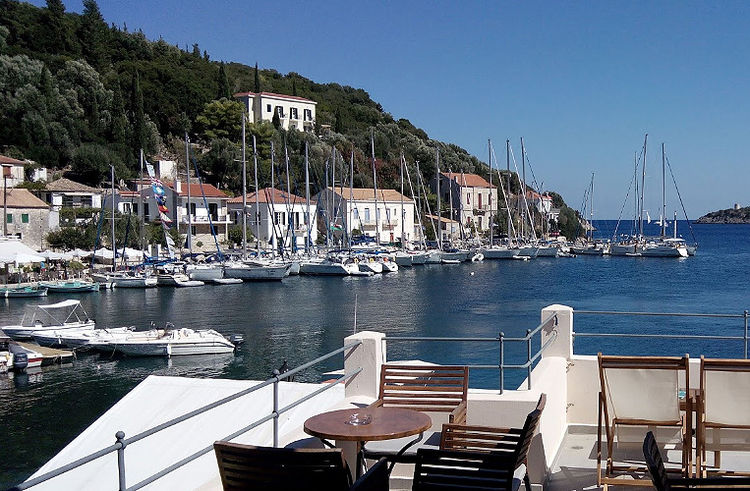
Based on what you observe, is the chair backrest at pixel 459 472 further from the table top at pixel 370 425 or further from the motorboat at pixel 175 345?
the motorboat at pixel 175 345

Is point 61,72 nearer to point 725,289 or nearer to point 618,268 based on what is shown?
point 618,268

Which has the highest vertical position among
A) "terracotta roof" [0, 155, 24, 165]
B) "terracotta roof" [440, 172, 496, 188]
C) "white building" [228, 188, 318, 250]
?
"terracotta roof" [440, 172, 496, 188]

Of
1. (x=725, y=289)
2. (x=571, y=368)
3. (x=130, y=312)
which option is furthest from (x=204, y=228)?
(x=571, y=368)

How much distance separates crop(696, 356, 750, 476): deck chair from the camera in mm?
5344

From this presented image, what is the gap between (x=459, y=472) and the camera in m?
4.22

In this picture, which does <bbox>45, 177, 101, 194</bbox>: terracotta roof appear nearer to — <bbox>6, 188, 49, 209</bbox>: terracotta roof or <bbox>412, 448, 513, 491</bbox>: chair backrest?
<bbox>6, 188, 49, 209</bbox>: terracotta roof

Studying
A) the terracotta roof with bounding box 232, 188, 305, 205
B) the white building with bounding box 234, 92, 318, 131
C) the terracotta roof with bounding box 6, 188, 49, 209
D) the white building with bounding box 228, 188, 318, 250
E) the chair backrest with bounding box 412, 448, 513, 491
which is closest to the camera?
the chair backrest with bounding box 412, 448, 513, 491

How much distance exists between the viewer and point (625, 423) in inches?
217

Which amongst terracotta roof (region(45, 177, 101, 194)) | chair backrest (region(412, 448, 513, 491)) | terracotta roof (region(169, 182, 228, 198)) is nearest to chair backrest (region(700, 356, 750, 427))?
chair backrest (region(412, 448, 513, 491))

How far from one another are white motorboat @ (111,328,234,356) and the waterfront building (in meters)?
77.0

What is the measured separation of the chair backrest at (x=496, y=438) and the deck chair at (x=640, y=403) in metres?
0.90

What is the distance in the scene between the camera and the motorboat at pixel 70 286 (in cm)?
5288

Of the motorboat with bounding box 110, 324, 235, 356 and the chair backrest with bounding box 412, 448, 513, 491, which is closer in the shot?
the chair backrest with bounding box 412, 448, 513, 491

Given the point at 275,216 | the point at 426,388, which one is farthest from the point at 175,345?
the point at 275,216
